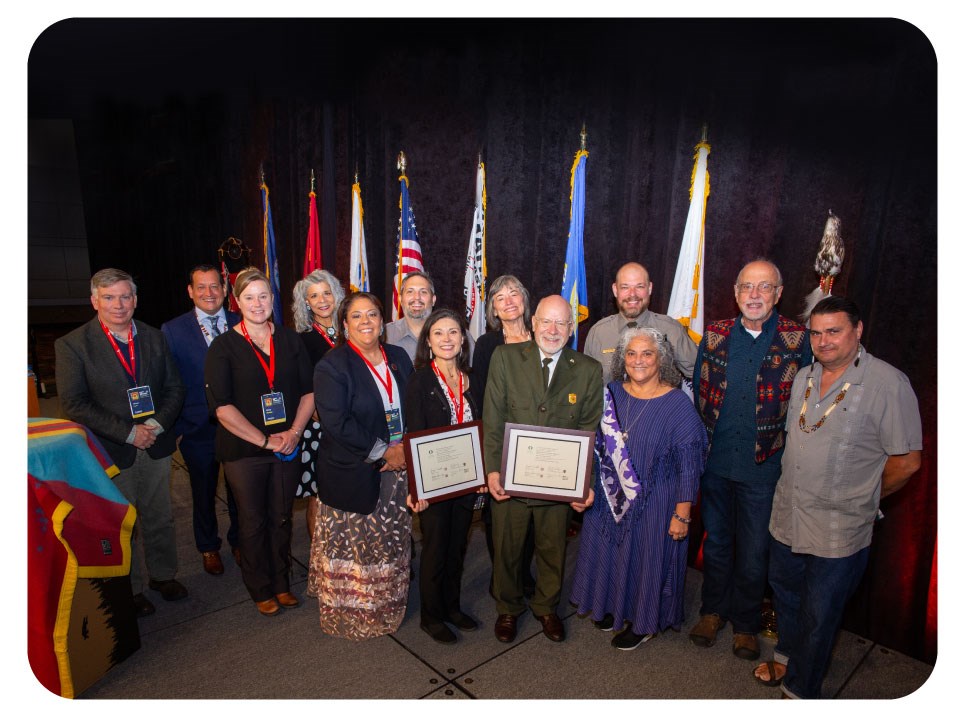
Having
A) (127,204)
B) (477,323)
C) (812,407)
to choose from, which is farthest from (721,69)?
(127,204)

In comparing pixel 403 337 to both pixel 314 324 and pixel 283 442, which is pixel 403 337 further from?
pixel 283 442

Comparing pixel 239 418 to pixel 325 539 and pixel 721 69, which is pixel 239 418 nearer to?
pixel 325 539

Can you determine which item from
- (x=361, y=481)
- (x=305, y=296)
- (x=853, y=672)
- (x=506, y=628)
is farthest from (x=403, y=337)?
(x=853, y=672)

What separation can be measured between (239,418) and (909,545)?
3470mm

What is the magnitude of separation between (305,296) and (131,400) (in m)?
1.17

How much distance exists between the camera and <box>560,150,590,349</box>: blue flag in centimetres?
381

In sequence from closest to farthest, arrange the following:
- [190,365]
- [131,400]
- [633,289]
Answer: [131,400], [633,289], [190,365]

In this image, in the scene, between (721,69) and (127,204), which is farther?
(127,204)

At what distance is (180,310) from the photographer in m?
8.09

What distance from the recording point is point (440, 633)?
287 centimetres

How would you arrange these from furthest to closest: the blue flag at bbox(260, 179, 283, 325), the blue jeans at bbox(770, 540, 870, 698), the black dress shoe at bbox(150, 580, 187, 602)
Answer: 1. the blue flag at bbox(260, 179, 283, 325)
2. the black dress shoe at bbox(150, 580, 187, 602)
3. the blue jeans at bbox(770, 540, 870, 698)

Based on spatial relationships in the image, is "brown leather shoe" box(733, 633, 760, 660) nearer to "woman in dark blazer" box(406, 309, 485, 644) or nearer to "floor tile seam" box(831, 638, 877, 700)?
"floor tile seam" box(831, 638, 877, 700)

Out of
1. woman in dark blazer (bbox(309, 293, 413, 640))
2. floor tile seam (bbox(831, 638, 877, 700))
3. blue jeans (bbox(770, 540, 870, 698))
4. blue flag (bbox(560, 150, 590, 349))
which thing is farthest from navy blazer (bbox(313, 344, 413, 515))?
floor tile seam (bbox(831, 638, 877, 700))

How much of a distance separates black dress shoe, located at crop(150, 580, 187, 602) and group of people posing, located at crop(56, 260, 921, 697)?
137 mm
